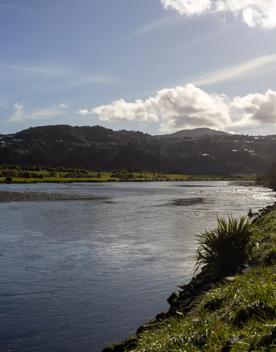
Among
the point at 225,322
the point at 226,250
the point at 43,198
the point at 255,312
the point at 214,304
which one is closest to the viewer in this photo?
the point at 255,312

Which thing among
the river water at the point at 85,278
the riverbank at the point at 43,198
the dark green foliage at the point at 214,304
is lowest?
the river water at the point at 85,278

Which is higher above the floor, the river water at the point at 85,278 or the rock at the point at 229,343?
the rock at the point at 229,343

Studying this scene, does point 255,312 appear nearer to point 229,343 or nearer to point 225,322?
point 225,322

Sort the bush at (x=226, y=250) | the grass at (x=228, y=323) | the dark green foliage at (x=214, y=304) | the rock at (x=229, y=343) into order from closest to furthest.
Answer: the rock at (x=229, y=343) < the grass at (x=228, y=323) < the dark green foliage at (x=214, y=304) < the bush at (x=226, y=250)

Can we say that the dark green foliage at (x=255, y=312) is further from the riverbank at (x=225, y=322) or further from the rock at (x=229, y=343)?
the rock at (x=229, y=343)

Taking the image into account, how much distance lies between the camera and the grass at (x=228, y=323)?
9.48 m

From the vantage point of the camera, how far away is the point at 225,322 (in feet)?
36.4

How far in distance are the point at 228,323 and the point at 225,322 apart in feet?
0.51

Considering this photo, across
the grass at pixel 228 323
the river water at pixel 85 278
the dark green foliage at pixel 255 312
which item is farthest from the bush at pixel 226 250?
the dark green foliage at pixel 255 312

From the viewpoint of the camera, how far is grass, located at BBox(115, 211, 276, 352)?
31.1ft

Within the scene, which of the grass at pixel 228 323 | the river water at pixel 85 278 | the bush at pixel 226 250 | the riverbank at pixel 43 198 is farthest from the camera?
the riverbank at pixel 43 198

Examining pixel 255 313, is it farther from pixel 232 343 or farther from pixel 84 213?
pixel 84 213

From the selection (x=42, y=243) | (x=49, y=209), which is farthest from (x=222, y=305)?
(x=49, y=209)

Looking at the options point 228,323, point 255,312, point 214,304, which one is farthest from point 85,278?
point 255,312
